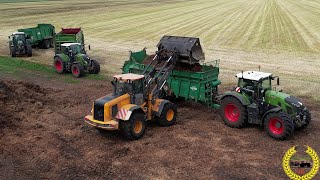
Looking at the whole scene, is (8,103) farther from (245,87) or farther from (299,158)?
(299,158)

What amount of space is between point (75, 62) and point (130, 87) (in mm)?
11626

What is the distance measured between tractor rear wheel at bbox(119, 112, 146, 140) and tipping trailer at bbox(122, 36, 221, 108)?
12.1ft

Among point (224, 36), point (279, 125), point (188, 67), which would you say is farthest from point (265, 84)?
point (224, 36)

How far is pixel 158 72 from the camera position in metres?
16.8

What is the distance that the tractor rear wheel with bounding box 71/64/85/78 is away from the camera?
24469 mm

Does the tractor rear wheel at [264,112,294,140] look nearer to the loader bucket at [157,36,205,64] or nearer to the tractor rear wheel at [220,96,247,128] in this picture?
the tractor rear wheel at [220,96,247,128]

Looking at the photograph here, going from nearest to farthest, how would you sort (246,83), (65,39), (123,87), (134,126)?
(134,126), (123,87), (246,83), (65,39)

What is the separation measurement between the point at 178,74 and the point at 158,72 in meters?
1.37

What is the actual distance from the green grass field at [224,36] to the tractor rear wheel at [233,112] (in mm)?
6880

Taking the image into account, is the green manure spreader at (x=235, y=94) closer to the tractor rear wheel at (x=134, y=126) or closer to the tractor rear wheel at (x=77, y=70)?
the tractor rear wheel at (x=134, y=126)

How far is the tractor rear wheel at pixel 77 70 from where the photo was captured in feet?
80.3

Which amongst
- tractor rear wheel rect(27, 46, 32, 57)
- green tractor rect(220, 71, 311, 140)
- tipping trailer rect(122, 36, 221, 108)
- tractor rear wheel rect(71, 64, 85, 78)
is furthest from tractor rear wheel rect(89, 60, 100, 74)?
green tractor rect(220, 71, 311, 140)

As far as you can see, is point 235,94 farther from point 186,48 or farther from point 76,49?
point 76,49

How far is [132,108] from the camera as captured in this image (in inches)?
545
